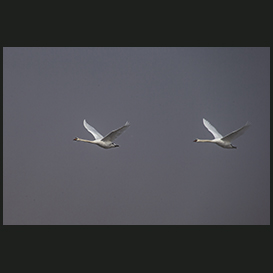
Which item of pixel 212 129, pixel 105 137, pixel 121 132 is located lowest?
pixel 105 137

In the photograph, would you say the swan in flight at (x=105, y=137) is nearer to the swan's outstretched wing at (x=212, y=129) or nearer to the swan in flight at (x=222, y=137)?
the swan in flight at (x=222, y=137)

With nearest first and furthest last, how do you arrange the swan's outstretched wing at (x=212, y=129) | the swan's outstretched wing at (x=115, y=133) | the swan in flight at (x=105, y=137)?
the swan's outstretched wing at (x=115, y=133) < the swan in flight at (x=105, y=137) < the swan's outstretched wing at (x=212, y=129)

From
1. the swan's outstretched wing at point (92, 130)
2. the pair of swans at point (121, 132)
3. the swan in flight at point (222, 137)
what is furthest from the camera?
the swan's outstretched wing at point (92, 130)

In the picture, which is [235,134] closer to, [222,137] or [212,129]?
[222,137]

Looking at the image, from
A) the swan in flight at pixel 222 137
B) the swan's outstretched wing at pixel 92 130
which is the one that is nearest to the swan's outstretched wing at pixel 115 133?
the swan's outstretched wing at pixel 92 130

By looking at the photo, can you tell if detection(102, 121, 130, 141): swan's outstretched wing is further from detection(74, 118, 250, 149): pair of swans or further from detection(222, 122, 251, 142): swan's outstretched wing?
detection(222, 122, 251, 142): swan's outstretched wing

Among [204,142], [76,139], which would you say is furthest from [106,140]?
[204,142]

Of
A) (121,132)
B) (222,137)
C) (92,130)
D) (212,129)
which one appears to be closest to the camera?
(121,132)

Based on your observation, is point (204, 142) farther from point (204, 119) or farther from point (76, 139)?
point (76, 139)

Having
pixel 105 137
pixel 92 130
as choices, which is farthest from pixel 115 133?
pixel 92 130

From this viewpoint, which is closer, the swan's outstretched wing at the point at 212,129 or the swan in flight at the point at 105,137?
the swan in flight at the point at 105,137

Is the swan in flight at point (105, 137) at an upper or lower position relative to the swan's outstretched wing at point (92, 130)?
lower

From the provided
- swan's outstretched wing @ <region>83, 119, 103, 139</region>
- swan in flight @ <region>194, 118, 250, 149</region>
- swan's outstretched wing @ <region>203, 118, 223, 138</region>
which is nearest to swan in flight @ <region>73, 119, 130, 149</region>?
swan's outstretched wing @ <region>83, 119, 103, 139</region>
